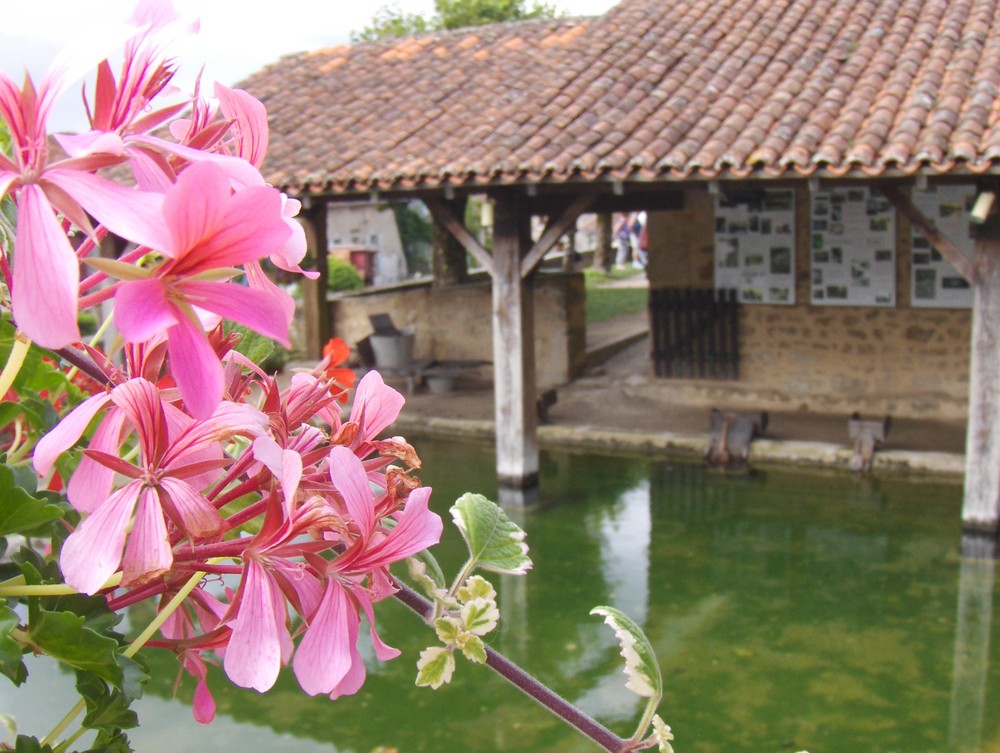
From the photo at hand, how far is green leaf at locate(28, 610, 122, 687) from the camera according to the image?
20.4 inches

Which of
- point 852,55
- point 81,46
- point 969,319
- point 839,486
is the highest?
point 852,55

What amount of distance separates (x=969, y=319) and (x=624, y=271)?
14538mm

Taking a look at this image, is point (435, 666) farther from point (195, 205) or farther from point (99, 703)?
point (195, 205)

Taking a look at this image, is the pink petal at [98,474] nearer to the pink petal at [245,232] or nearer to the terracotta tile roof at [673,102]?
the pink petal at [245,232]

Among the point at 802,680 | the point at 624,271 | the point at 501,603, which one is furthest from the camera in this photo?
the point at 624,271

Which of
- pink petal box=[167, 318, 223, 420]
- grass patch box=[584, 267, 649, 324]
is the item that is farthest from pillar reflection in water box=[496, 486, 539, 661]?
grass patch box=[584, 267, 649, 324]

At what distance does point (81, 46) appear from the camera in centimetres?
44

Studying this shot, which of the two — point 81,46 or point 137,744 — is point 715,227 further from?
point 81,46

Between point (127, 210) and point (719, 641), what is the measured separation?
17.6 feet

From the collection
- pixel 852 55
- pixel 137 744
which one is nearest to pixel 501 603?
pixel 137 744

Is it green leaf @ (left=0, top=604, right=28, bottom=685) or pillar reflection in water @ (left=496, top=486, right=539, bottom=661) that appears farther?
pillar reflection in water @ (left=496, top=486, right=539, bottom=661)

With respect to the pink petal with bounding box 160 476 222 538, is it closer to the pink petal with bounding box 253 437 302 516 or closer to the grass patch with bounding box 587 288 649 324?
the pink petal with bounding box 253 437 302 516

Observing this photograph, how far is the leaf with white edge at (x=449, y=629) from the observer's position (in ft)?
1.75

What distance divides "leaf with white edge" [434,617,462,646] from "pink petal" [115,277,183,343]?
22 cm
